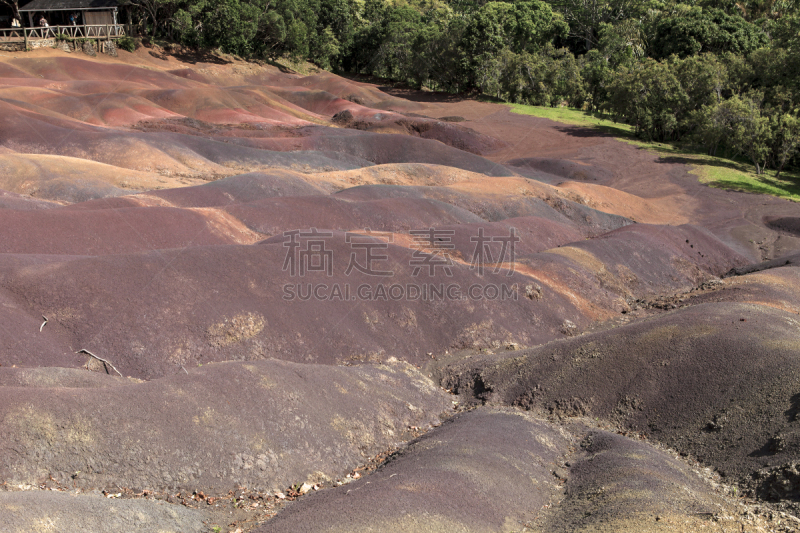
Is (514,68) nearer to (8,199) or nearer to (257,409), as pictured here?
(8,199)

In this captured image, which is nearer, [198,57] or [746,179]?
[746,179]

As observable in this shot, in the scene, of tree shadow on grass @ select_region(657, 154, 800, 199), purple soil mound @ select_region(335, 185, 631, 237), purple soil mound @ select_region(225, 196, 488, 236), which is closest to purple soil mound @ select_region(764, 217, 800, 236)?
tree shadow on grass @ select_region(657, 154, 800, 199)

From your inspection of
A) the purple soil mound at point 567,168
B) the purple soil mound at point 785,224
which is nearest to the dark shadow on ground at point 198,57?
the purple soil mound at point 567,168

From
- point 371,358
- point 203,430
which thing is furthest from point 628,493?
point 371,358

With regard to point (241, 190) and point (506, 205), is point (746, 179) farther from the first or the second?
point (241, 190)

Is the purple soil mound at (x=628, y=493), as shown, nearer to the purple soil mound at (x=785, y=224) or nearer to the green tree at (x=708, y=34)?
the purple soil mound at (x=785, y=224)

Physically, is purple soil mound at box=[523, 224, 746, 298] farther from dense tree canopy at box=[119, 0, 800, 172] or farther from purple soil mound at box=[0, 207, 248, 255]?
dense tree canopy at box=[119, 0, 800, 172]
